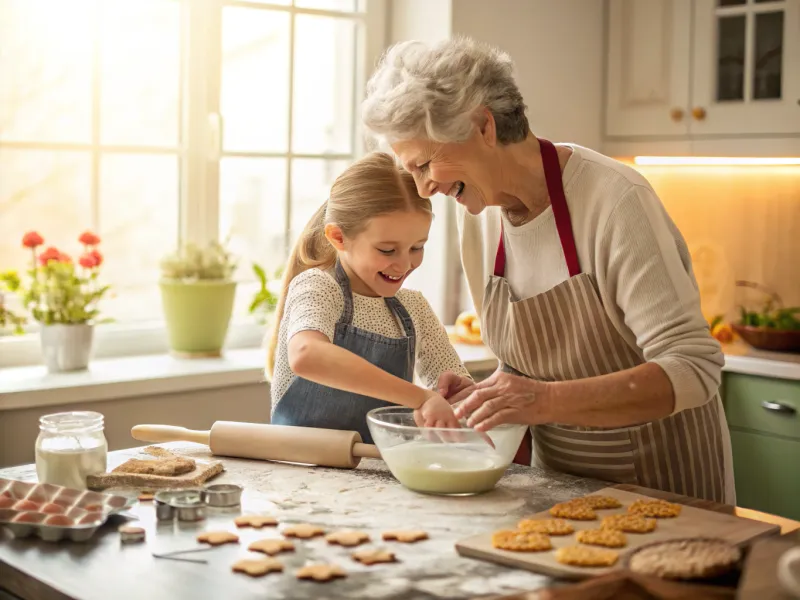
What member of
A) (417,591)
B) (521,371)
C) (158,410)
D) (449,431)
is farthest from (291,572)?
(158,410)

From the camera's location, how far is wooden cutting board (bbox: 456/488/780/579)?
118 cm

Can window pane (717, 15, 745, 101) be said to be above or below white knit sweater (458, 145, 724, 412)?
above

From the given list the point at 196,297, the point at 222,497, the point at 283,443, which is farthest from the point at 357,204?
the point at 196,297

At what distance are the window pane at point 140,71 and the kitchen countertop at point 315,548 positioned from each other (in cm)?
160

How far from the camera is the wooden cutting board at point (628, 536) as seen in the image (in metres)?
1.18

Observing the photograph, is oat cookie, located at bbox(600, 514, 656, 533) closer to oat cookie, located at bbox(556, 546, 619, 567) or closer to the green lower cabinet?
oat cookie, located at bbox(556, 546, 619, 567)

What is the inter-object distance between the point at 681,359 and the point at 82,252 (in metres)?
1.97

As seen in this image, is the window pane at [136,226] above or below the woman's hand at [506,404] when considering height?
above

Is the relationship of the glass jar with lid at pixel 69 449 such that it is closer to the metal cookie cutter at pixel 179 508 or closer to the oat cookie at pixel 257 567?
the metal cookie cutter at pixel 179 508

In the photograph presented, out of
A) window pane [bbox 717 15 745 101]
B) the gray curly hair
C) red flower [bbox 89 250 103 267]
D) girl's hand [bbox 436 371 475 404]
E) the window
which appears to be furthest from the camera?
window pane [bbox 717 15 745 101]

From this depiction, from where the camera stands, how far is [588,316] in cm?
171

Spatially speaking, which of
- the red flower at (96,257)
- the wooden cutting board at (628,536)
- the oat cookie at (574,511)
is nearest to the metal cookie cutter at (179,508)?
the wooden cutting board at (628,536)

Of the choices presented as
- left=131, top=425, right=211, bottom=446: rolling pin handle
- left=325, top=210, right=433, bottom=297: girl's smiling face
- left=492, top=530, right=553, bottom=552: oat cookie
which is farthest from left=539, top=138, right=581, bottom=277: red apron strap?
left=131, top=425, right=211, bottom=446: rolling pin handle

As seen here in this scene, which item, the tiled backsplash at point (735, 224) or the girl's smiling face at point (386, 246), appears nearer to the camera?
the girl's smiling face at point (386, 246)
